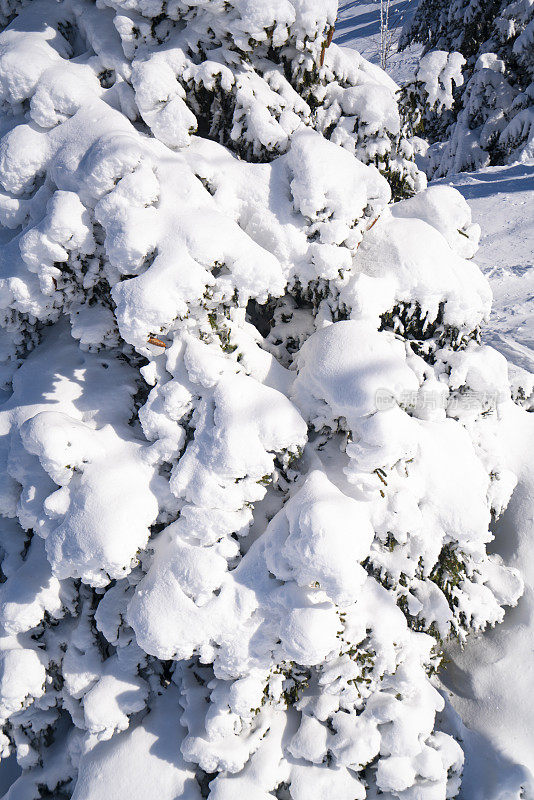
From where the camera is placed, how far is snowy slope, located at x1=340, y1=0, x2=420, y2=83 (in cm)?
2503

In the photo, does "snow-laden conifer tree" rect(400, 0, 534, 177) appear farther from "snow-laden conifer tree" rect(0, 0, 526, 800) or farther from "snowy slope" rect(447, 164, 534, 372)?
"snow-laden conifer tree" rect(0, 0, 526, 800)

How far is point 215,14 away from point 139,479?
2.10 m

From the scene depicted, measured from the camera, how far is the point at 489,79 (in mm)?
11602

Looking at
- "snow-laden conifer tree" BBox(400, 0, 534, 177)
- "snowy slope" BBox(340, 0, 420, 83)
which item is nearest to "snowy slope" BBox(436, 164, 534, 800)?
"snow-laden conifer tree" BBox(400, 0, 534, 177)

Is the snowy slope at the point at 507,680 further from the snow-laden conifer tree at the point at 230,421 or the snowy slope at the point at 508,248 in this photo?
the snowy slope at the point at 508,248

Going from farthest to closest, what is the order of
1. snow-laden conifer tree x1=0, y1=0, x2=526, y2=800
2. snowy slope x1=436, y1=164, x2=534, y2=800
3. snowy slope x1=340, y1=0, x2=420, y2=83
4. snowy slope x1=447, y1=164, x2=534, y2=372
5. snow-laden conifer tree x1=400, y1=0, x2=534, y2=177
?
snowy slope x1=340, y1=0, x2=420, y2=83, snow-laden conifer tree x1=400, y1=0, x2=534, y2=177, snowy slope x1=447, y1=164, x2=534, y2=372, snowy slope x1=436, y1=164, x2=534, y2=800, snow-laden conifer tree x1=0, y1=0, x2=526, y2=800

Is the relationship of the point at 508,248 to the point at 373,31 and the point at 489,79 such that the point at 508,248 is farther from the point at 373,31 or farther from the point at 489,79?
the point at 373,31

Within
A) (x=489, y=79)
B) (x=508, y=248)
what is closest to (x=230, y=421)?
(x=508, y=248)

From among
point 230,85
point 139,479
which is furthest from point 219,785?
point 230,85

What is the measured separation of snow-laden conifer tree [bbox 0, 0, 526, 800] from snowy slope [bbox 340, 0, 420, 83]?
24.4 m

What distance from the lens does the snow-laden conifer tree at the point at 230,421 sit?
236 centimetres

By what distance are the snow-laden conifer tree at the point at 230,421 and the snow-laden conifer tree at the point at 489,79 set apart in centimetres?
867

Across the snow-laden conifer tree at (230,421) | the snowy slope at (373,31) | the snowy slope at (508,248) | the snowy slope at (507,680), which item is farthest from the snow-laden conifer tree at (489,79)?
the snowy slope at (373,31)

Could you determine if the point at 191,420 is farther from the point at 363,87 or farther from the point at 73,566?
the point at 363,87
